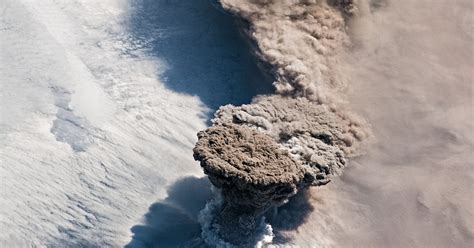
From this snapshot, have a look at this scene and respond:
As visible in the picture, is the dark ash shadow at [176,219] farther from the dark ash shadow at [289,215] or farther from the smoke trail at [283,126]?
the dark ash shadow at [289,215]

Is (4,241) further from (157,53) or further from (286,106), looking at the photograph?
(286,106)

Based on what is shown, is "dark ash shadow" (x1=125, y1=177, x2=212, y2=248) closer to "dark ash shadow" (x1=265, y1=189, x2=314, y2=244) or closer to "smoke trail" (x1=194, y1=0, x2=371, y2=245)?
"smoke trail" (x1=194, y1=0, x2=371, y2=245)

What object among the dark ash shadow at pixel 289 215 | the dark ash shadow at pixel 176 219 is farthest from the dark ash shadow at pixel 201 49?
the dark ash shadow at pixel 289 215

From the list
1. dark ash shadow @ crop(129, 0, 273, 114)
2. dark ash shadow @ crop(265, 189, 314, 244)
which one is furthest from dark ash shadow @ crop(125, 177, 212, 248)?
dark ash shadow @ crop(129, 0, 273, 114)

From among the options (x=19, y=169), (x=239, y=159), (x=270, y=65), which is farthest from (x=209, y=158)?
(x=19, y=169)

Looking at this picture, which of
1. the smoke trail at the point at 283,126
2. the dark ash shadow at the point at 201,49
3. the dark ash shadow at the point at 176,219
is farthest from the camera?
the dark ash shadow at the point at 201,49
